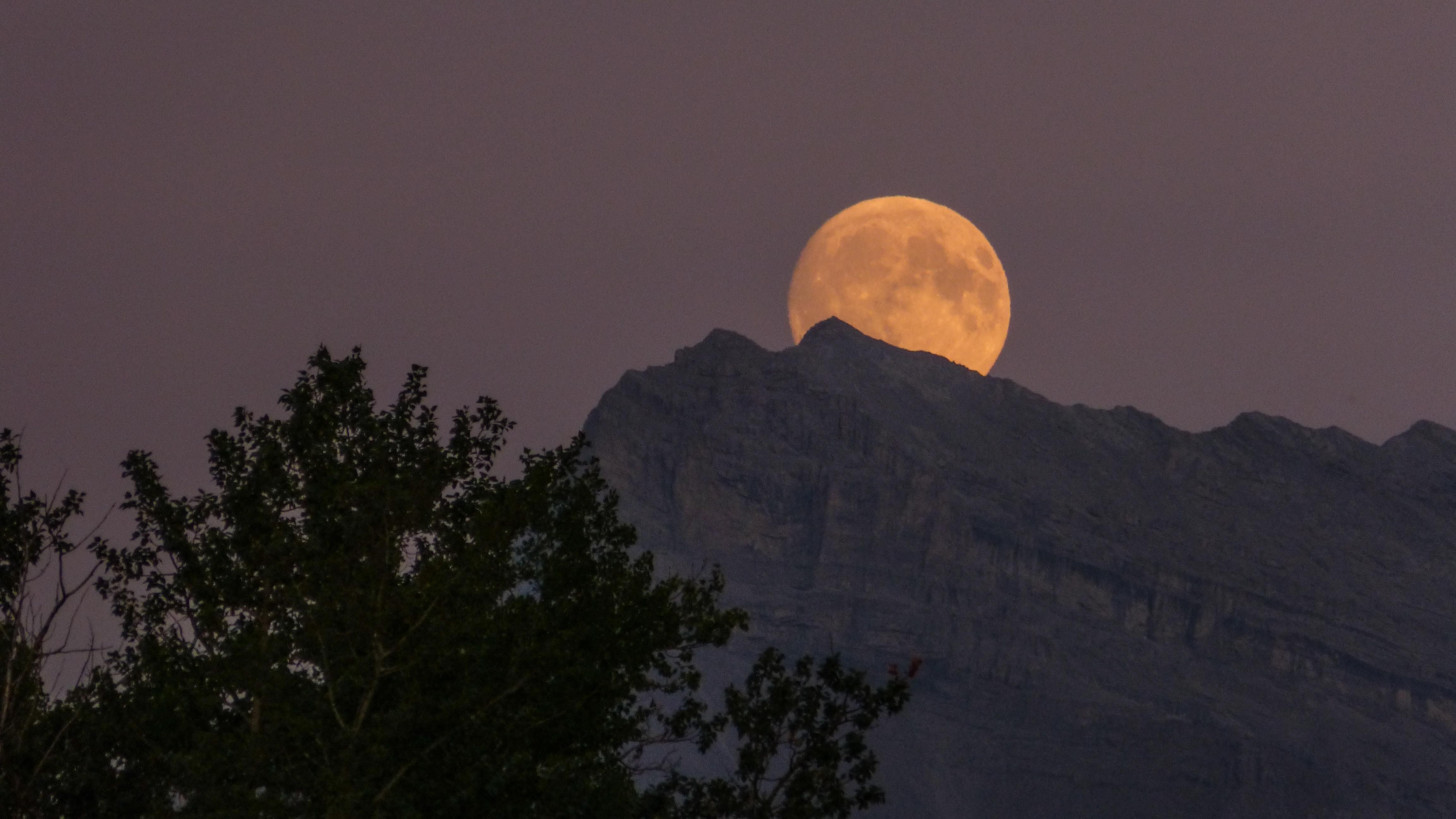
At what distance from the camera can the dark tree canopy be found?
32.2 metres

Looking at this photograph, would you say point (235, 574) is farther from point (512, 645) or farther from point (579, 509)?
point (579, 509)

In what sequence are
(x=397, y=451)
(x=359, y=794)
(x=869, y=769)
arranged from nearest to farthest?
1. (x=359, y=794)
2. (x=397, y=451)
3. (x=869, y=769)

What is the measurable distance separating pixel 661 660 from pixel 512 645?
771cm

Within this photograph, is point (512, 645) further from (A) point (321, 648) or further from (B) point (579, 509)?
(B) point (579, 509)

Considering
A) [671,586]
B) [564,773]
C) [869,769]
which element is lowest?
[564,773]

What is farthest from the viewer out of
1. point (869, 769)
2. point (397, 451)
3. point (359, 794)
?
point (869, 769)

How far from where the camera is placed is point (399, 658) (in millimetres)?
Answer: 32906

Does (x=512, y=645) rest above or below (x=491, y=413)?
below

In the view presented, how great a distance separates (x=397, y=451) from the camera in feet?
124

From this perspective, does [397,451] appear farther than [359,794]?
Yes

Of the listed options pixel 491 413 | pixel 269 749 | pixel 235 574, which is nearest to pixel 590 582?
pixel 491 413

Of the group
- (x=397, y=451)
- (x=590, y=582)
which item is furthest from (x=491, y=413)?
(x=590, y=582)

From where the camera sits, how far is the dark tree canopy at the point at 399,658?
106 ft

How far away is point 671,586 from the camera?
4197cm
